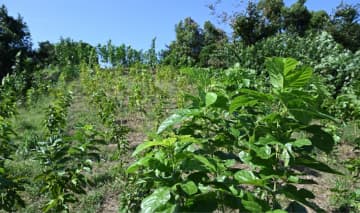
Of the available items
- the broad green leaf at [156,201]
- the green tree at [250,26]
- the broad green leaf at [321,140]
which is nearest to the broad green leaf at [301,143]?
the broad green leaf at [321,140]

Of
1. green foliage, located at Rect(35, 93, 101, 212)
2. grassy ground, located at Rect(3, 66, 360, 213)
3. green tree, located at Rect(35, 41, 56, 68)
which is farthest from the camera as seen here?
green tree, located at Rect(35, 41, 56, 68)

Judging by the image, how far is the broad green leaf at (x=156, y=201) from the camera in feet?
3.57

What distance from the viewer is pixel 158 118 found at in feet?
21.0

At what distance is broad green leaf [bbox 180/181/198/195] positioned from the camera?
1093mm

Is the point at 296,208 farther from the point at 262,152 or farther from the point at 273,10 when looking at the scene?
the point at 273,10

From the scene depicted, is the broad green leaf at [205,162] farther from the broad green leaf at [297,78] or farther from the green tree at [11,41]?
the green tree at [11,41]

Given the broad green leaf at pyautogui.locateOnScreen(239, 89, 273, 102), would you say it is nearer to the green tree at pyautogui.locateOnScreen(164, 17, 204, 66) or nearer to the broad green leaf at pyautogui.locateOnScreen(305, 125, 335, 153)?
the broad green leaf at pyautogui.locateOnScreen(305, 125, 335, 153)

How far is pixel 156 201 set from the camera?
1.10 m

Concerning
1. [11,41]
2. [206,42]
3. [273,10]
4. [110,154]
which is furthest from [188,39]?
[110,154]

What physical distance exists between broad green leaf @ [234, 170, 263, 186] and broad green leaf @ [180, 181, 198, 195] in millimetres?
169

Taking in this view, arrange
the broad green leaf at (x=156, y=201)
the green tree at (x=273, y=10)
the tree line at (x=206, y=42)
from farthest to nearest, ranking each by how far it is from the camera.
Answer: the green tree at (x=273, y=10) → the tree line at (x=206, y=42) → the broad green leaf at (x=156, y=201)

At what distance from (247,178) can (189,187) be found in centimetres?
21

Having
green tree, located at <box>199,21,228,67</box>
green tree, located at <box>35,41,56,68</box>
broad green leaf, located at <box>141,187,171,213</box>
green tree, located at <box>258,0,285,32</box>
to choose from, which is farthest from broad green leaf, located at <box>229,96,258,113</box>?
green tree, located at <box>258,0,285,32</box>

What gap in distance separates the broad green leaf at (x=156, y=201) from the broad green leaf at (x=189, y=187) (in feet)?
0.15
